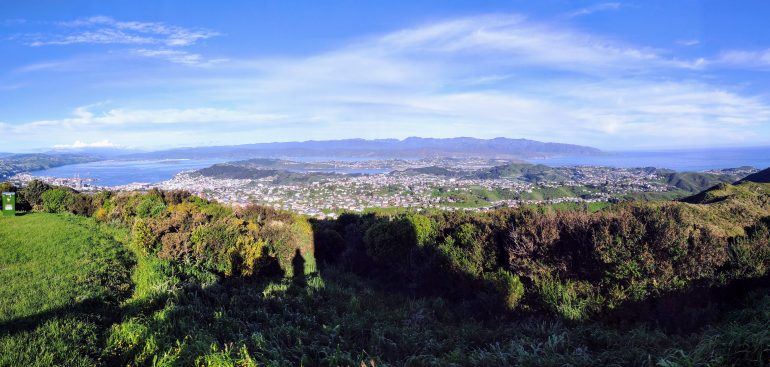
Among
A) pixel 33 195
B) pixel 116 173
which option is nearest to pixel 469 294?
pixel 33 195

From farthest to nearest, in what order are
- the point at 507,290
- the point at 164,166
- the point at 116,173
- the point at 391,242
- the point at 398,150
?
the point at 398,150 → the point at 164,166 → the point at 116,173 → the point at 391,242 → the point at 507,290

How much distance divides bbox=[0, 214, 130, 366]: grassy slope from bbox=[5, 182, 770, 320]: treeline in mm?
1201

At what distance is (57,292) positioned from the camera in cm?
613

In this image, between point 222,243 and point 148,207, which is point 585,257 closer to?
point 222,243

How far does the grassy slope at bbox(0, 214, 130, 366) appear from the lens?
4.32 meters

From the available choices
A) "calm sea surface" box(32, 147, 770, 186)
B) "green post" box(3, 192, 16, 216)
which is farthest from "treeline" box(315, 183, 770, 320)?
"calm sea surface" box(32, 147, 770, 186)

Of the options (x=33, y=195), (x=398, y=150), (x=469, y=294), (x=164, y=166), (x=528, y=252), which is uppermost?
(x=398, y=150)

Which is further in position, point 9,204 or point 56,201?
point 56,201

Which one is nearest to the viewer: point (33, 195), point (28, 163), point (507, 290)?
point (507, 290)

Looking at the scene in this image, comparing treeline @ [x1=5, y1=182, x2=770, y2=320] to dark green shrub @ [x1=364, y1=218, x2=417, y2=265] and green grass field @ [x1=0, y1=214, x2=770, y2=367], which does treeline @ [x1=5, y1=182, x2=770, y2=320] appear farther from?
green grass field @ [x1=0, y1=214, x2=770, y2=367]

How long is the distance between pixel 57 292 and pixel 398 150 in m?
154

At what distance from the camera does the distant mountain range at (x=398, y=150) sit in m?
140

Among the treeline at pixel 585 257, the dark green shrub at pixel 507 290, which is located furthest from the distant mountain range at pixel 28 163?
the dark green shrub at pixel 507 290

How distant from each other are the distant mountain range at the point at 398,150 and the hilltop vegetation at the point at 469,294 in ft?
406
